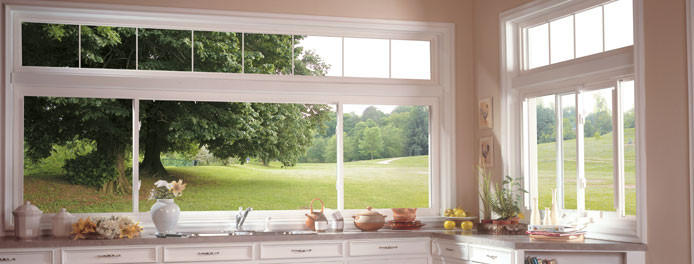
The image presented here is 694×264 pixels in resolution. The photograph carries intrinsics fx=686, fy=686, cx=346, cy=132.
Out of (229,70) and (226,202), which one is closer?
(229,70)

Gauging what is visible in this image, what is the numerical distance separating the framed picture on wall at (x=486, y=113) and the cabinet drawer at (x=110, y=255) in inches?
111

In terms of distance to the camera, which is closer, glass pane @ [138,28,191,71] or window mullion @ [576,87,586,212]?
window mullion @ [576,87,586,212]

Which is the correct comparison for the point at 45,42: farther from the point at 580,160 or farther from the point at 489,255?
the point at 580,160

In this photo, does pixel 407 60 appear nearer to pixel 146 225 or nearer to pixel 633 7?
pixel 633 7

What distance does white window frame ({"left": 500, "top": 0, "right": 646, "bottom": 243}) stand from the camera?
4227 millimetres

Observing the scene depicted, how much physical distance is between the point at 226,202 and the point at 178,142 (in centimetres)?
167

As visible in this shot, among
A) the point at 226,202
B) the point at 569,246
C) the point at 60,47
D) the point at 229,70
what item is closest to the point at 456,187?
the point at 569,246

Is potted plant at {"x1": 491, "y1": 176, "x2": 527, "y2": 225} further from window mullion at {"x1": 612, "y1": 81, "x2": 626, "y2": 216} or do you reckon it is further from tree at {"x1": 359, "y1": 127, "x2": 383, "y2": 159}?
tree at {"x1": 359, "y1": 127, "x2": 383, "y2": 159}

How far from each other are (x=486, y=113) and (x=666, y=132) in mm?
1818

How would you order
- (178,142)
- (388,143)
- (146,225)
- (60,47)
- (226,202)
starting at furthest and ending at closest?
(226,202) < (178,142) < (388,143) < (60,47) < (146,225)

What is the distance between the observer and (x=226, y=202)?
991 centimetres

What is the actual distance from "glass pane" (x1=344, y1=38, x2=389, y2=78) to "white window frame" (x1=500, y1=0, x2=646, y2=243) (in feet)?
3.32

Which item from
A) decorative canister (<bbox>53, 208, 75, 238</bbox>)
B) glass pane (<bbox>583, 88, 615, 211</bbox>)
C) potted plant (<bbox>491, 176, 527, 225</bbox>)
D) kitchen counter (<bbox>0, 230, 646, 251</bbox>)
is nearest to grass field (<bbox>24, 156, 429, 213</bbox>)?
potted plant (<bbox>491, 176, 527, 225</bbox>)

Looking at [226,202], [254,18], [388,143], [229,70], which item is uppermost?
[254,18]
